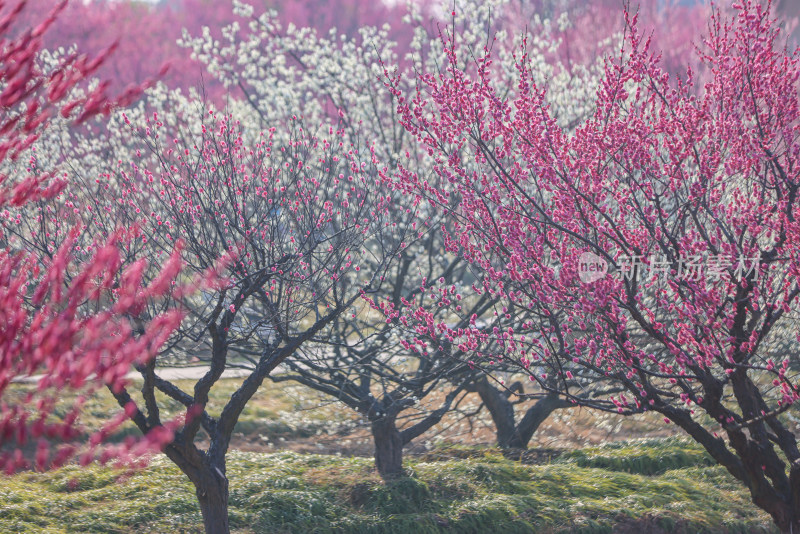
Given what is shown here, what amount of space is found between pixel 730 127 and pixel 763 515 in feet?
15.5

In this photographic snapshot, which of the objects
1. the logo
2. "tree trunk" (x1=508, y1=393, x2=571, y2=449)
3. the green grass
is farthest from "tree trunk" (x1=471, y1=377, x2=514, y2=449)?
the logo

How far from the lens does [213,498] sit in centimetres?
625

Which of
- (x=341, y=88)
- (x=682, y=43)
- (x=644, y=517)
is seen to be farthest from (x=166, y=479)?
(x=682, y=43)

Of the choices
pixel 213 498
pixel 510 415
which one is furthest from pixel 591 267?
pixel 510 415

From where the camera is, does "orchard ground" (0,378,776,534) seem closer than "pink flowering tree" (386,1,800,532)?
No

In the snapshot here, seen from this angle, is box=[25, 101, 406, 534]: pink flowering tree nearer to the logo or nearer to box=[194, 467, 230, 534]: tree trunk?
box=[194, 467, 230, 534]: tree trunk

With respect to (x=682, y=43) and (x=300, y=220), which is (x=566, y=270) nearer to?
(x=300, y=220)

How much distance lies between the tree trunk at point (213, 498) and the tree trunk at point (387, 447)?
2551 mm

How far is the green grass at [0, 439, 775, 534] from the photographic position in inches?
289

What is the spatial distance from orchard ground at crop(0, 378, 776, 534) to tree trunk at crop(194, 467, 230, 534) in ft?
3.07

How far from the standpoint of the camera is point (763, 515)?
8.23 m

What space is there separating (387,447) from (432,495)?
848mm

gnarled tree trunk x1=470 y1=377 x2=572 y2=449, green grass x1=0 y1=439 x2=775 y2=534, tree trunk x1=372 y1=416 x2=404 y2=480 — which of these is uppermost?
gnarled tree trunk x1=470 y1=377 x2=572 y2=449

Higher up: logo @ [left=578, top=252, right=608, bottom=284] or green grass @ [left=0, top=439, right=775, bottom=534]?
logo @ [left=578, top=252, right=608, bottom=284]
